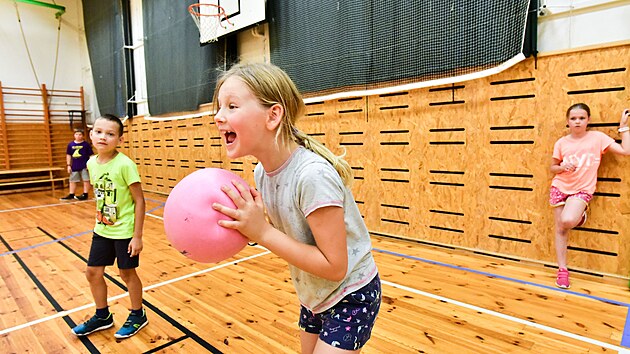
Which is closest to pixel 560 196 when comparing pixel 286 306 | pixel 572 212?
pixel 572 212

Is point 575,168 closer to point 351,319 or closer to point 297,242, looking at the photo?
point 351,319

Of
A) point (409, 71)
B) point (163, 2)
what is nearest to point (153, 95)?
point (163, 2)

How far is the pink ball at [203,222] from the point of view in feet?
3.67

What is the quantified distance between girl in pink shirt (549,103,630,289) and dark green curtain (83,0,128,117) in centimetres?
975

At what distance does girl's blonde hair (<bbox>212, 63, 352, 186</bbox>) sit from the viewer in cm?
113

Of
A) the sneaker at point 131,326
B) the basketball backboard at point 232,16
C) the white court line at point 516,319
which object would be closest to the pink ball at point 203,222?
the sneaker at point 131,326

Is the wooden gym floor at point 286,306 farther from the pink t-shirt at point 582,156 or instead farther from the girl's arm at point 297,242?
the girl's arm at point 297,242

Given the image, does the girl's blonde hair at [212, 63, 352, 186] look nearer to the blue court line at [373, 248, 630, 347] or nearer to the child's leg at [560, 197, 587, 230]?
the blue court line at [373, 248, 630, 347]

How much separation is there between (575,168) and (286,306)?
2.61 m

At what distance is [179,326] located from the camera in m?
2.71

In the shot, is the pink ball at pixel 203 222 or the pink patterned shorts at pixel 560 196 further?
the pink patterned shorts at pixel 560 196

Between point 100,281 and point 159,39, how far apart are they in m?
7.13

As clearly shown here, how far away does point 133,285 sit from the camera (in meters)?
2.61

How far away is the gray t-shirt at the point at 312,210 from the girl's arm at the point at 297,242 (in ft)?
0.14
